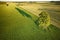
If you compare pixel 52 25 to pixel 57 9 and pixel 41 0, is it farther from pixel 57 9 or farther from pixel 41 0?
pixel 41 0

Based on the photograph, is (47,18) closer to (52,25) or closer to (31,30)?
(52,25)

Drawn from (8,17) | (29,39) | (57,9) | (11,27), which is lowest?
(29,39)

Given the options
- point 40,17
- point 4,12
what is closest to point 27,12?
point 40,17

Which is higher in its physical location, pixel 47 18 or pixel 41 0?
pixel 41 0

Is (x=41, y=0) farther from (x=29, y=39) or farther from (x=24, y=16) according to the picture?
(x=29, y=39)

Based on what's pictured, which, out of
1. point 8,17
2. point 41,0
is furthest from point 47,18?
point 8,17

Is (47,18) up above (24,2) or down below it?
below
